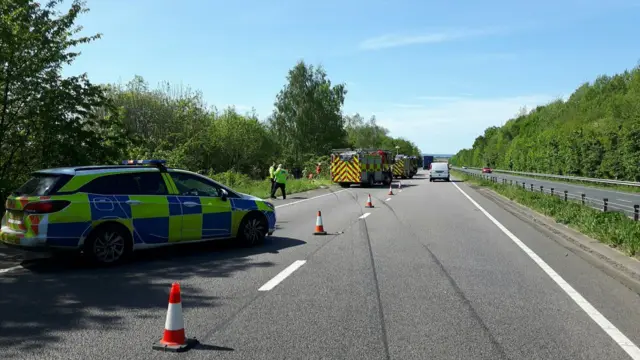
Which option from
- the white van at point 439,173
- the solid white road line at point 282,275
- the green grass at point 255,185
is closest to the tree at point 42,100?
the solid white road line at point 282,275

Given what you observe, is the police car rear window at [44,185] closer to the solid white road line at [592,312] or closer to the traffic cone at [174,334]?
the traffic cone at [174,334]

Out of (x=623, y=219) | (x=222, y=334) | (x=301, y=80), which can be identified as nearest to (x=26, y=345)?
(x=222, y=334)

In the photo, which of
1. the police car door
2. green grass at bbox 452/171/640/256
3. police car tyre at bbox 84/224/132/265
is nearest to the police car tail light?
police car tyre at bbox 84/224/132/265

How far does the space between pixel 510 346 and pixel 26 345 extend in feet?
13.3

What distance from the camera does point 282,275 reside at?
7578mm

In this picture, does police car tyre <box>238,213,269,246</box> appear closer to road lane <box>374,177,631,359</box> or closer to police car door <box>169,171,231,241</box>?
police car door <box>169,171,231,241</box>

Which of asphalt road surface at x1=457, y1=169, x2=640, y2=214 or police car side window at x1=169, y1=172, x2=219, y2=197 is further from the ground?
police car side window at x1=169, y1=172, x2=219, y2=197

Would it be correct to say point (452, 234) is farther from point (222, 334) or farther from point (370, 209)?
point (222, 334)

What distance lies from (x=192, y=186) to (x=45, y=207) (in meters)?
2.56

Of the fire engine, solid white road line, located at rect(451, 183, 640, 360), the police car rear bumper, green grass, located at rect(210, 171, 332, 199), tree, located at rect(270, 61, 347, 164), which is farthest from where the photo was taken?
tree, located at rect(270, 61, 347, 164)

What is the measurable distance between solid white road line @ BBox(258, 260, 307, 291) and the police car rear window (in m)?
3.40

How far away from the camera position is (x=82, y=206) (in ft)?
25.8

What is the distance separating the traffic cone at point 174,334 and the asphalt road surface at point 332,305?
91 millimetres

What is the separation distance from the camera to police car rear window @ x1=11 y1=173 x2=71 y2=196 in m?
7.84
